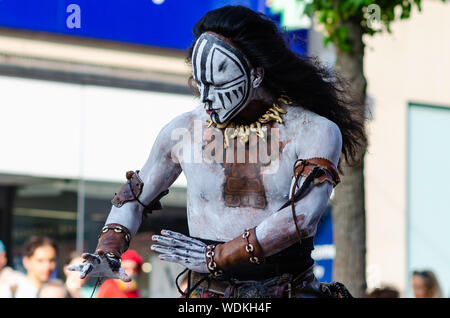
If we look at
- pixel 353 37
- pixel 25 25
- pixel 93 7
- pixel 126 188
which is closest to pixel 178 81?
pixel 25 25

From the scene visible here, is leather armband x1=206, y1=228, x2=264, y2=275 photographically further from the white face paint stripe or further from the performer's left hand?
the white face paint stripe

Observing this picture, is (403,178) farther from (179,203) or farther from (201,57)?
(201,57)

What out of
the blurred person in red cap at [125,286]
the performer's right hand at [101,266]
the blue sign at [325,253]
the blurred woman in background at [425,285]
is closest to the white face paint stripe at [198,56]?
the performer's right hand at [101,266]

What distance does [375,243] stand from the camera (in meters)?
13.0

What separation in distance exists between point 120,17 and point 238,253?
3.88m

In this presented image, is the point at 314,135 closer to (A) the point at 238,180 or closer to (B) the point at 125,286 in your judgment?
(A) the point at 238,180

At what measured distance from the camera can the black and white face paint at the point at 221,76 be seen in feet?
13.2

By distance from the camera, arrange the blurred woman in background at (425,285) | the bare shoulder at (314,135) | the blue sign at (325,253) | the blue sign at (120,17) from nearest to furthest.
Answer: the bare shoulder at (314,135), the blue sign at (120,17), the blurred woman in background at (425,285), the blue sign at (325,253)

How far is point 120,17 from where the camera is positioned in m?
7.32

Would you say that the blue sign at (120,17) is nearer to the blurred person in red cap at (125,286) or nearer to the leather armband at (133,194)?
the leather armband at (133,194)

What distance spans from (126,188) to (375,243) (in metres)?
9.12

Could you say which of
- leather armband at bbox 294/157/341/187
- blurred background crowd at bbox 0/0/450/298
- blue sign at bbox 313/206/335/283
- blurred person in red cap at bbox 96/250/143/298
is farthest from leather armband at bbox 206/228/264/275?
blue sign at bbox 313/206/335/283

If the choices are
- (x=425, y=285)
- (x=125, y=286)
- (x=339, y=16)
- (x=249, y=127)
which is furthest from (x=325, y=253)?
(x=249, y=127)

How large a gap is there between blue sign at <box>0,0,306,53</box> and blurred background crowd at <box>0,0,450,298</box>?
3cm
